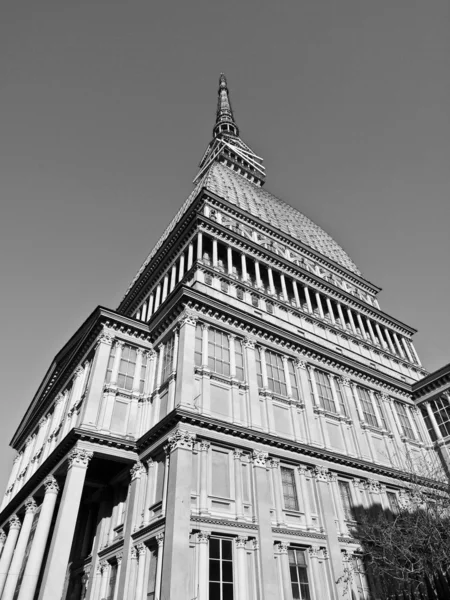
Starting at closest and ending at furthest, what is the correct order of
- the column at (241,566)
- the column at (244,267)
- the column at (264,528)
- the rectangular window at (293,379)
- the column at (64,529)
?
1. the column at (64,529)
2. the column at (241,566)
3. the column at (264,528)
4. the rectangular window at (293,379)
5. the column at (244,267)

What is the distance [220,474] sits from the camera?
77.9ft

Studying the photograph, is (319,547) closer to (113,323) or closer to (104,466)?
(104,466)

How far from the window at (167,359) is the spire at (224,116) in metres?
68.2

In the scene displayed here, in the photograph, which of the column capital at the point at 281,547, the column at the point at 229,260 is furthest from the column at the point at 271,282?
the column capital at the point at 281,547

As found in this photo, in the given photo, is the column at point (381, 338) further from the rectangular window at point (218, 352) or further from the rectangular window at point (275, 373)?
the rectangular window at point (218, 352)

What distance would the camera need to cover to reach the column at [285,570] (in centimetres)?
2162

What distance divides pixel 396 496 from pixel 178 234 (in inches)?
1147

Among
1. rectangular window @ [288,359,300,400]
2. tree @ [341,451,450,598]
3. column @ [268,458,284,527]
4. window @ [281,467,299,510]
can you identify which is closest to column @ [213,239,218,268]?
rectangular window @ [288,359,300,400]

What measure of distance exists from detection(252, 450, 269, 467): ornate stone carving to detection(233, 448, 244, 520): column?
0.93 meters

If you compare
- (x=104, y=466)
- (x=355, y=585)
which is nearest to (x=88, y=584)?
(x=104, y=466)

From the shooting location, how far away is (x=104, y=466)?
92.3 ft

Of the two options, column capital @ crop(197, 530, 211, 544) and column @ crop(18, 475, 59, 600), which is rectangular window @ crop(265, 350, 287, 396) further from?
column @ crop(18, 475, 59, 600)

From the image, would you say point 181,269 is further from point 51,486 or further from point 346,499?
point 346,499

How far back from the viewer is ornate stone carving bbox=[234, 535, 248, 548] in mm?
21734
